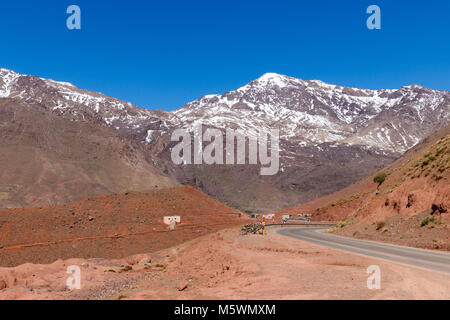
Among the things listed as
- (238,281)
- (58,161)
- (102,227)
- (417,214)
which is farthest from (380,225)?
(58,161)

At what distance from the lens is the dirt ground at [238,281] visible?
8.59 metres

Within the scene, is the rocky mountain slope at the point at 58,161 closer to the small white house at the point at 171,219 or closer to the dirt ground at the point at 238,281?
the small white house at the point at 171,219

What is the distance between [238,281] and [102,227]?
32829mm

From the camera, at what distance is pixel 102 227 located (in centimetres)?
4000

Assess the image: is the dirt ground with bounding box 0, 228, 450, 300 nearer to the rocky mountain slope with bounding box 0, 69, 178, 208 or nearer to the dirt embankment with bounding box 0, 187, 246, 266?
the dirt embankment with bounding box 0, 187, 246, 266

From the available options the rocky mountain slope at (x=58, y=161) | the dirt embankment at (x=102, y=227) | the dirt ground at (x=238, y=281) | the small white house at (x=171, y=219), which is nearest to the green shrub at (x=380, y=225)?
the dirt ground at (x=238, y=281)

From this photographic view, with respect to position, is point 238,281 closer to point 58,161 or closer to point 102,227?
point 102,227

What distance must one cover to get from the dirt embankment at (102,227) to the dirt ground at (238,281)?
18.3m

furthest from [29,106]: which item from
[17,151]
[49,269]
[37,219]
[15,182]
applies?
[49,269]

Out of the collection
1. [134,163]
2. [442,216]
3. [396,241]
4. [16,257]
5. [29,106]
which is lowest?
[16,257]

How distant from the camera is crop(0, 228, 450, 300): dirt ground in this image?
338 inches

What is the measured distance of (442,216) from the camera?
2245 cm
